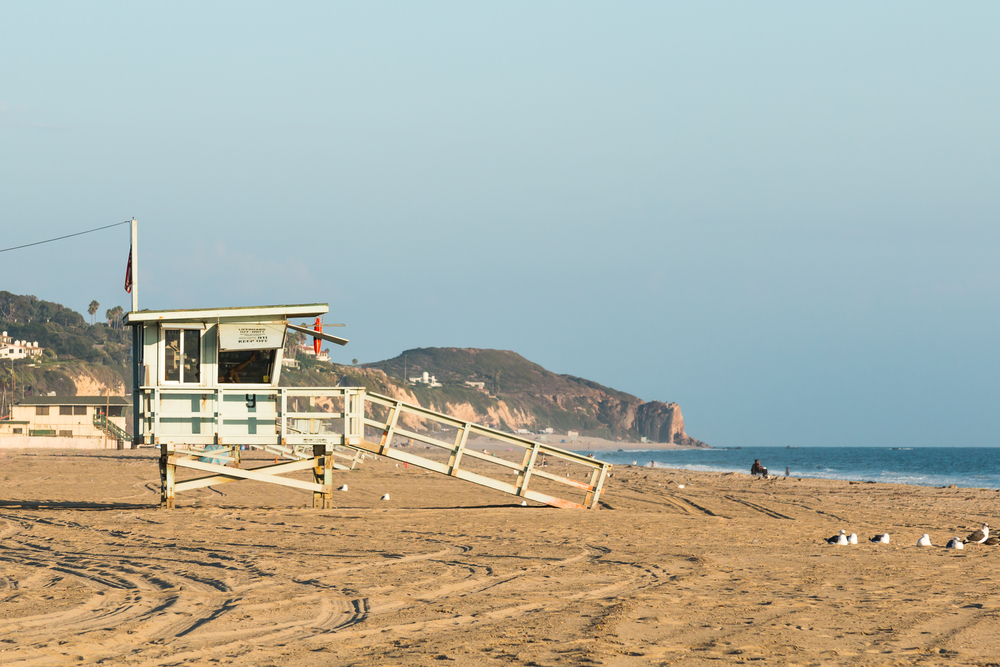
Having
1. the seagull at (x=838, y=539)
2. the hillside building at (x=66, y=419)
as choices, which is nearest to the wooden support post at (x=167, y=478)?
the seagull at (x=838, y=539)

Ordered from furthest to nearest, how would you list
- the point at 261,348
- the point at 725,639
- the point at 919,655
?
1. the point at 261,348
2. the point at 725,639
3. the point at 919,655

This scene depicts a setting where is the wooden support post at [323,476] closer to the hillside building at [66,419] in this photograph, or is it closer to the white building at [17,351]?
the hillside building at [66,419]

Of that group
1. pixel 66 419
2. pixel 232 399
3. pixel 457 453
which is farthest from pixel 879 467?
pixel 232 399

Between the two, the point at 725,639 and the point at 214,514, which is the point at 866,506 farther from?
the point at 725,639

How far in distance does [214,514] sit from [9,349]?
431 feet

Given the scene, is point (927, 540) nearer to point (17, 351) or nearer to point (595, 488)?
point (595, 488)

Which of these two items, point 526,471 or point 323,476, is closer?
point 323,476

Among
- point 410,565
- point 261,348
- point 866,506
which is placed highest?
point 261,348

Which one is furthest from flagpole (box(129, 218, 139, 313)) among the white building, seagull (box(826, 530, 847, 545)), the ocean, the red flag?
the white building

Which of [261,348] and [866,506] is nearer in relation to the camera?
[261,348]

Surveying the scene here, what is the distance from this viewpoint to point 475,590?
827 cm

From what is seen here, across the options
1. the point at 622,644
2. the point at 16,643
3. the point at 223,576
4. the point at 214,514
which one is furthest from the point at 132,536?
the point at 622,644

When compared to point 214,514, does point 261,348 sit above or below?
above

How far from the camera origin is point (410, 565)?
9.78 m
